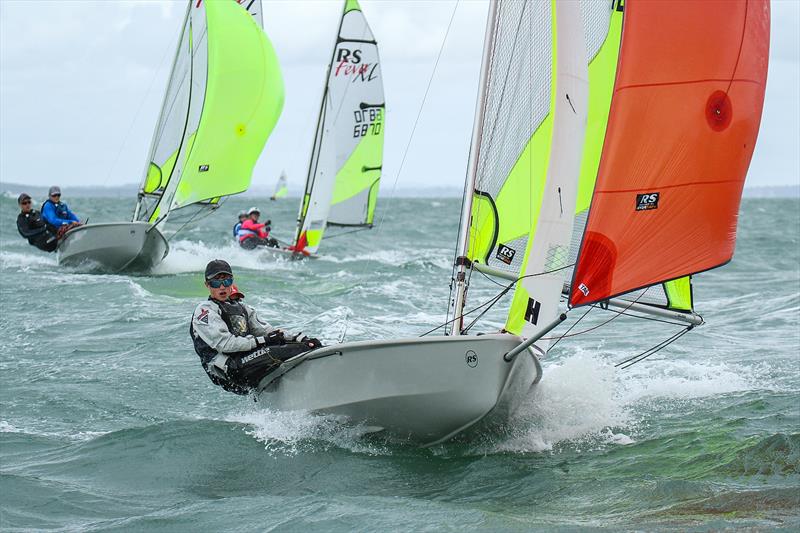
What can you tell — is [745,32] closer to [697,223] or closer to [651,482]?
[697,223]

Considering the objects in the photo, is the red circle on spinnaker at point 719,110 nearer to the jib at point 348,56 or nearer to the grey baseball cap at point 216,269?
the grey baseball cap at point 216,269

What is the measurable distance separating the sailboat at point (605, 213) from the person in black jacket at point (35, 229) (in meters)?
9.06

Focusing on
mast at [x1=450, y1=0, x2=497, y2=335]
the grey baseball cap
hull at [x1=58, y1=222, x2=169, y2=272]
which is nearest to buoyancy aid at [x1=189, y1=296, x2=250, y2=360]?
the grey baseball cap

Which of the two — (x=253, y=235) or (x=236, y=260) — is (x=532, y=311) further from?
(x=253, y=235)

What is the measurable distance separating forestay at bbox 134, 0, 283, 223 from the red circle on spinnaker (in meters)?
9.31

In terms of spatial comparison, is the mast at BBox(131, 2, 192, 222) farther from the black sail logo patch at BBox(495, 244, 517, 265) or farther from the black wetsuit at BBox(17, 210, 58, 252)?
the black sail logo patch at BBox(495, 244, 517, 265)

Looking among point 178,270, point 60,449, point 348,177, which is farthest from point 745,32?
point 348,177

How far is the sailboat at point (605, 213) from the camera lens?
514cm

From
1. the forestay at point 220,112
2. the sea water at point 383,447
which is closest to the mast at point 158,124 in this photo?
the forestay at point 220,112

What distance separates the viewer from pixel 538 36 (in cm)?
647

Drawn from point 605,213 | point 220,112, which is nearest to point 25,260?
point 220,112

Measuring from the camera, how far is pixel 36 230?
46.5ft

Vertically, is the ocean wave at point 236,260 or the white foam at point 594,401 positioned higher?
the white foam at point 594,401

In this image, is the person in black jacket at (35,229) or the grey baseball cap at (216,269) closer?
the grey baseball cap at (216,269)
